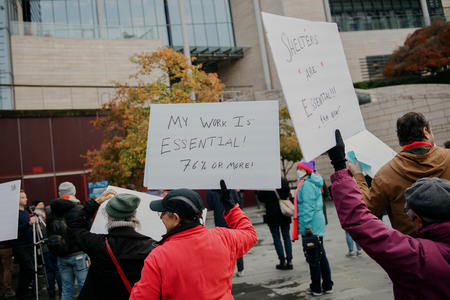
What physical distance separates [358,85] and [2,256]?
26973 millimetres

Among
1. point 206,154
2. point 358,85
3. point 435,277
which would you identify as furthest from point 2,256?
point 358,85

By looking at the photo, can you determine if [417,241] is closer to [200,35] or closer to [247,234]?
[247,234]

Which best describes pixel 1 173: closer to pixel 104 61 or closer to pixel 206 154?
pixel 104 61

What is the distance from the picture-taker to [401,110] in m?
21.0

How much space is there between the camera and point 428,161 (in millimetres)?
2557

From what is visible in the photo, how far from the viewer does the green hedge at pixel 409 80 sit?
2645 centimetres

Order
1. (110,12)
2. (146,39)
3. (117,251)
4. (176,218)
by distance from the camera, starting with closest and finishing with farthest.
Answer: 1. (176,218)
2. (117,251)
3. (146,39)
4. (110,12)

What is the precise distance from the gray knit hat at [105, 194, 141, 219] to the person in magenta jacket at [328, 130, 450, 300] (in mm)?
1711

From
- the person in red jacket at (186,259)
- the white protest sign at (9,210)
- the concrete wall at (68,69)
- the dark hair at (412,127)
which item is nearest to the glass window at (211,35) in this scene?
the concrete wall at (68,69)

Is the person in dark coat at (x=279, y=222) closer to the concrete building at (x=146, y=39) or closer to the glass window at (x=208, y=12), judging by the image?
the concrete building at (x=146, y=39)

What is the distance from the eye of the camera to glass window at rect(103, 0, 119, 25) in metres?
31.4

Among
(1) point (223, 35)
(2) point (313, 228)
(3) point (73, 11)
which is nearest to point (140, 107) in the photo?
(2) point (313, 228)

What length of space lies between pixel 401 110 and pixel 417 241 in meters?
21.5

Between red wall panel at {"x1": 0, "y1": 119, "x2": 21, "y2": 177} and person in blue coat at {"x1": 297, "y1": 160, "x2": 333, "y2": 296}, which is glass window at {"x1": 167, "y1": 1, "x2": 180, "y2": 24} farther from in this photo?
person in blue coat at {"x1": 297, "y1": 160, "x2": 333, "y2": 296}
